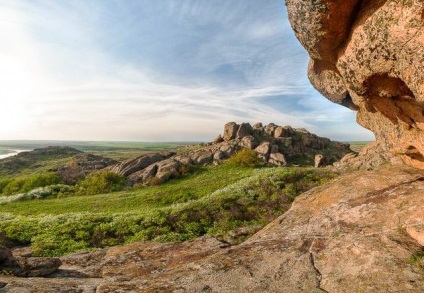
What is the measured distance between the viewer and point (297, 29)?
43.8 feet

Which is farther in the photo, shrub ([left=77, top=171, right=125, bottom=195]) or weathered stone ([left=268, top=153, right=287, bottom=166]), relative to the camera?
weathered stone ([left=268, top=153, right=287, bottom=166])

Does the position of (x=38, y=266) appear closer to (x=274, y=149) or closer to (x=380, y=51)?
(x=380, y=51)

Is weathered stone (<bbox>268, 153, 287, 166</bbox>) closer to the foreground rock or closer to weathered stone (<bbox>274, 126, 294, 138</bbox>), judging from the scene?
weathered stone (<bbox>274, 126, 294, 138</bbox>)

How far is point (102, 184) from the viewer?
54.1 metres

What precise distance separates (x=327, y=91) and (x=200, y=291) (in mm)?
14354

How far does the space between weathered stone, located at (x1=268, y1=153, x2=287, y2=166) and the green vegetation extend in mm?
19103

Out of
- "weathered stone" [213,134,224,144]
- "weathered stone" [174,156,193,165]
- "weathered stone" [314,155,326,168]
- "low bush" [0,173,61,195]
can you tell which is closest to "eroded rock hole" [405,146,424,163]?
"weathered stone" [314,155,326,168]

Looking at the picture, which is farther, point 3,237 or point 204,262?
point 3,237

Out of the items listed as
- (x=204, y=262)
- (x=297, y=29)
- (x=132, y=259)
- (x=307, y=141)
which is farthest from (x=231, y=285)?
(x=307, y=141)

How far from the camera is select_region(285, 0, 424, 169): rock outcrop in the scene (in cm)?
974

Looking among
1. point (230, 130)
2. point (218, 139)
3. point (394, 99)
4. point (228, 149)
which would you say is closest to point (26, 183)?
point (228, 149)

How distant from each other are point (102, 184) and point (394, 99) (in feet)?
165

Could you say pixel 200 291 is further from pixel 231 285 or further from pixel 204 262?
pixel 204 262

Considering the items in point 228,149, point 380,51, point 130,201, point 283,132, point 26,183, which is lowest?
point 26,183
